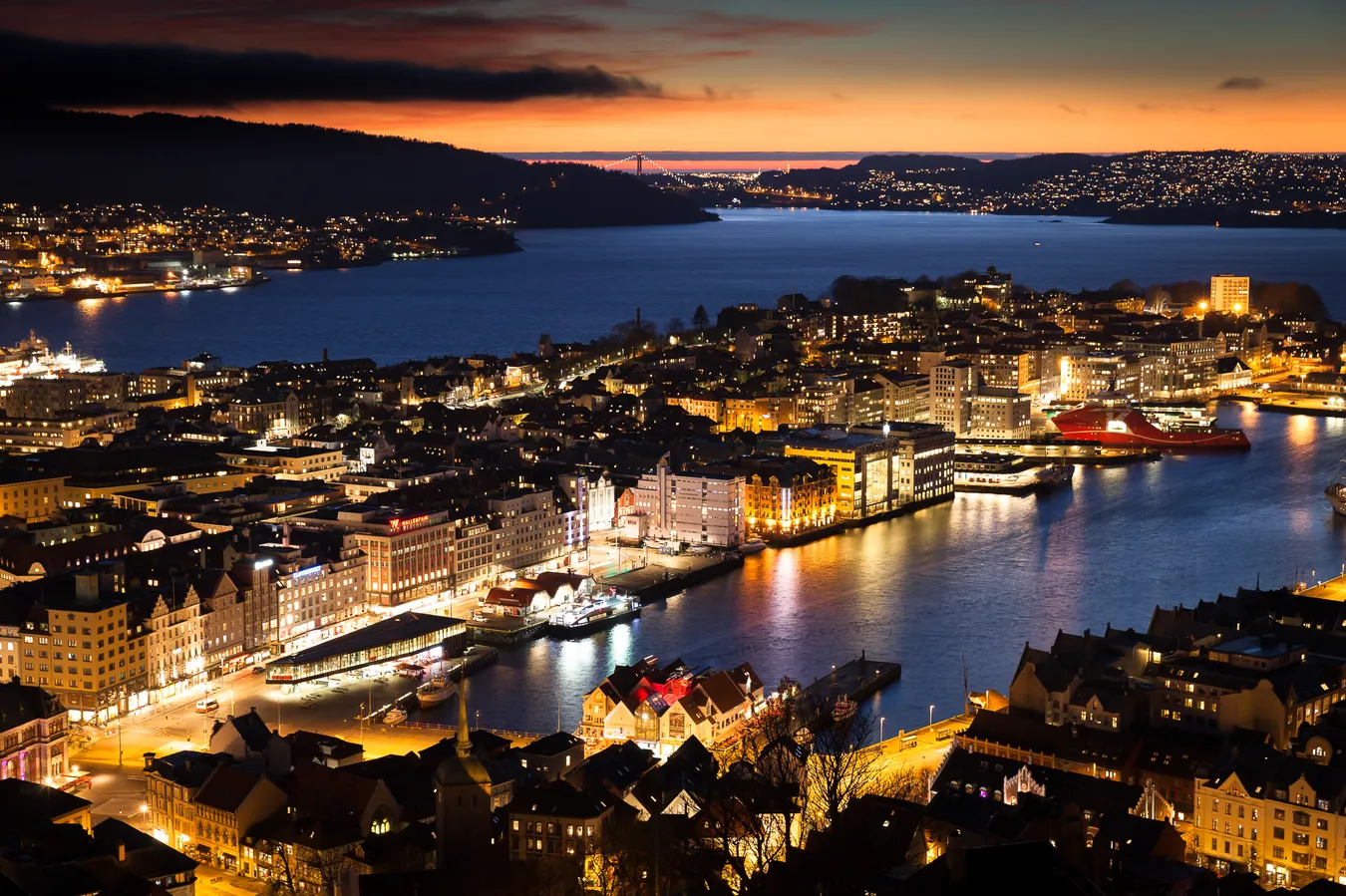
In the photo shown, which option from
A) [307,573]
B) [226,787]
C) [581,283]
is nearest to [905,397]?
[307,573]

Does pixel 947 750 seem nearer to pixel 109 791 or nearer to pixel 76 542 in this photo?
pixel 109 791

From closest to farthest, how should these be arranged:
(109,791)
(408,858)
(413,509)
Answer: (408,858) → (109,791) → (413,509)

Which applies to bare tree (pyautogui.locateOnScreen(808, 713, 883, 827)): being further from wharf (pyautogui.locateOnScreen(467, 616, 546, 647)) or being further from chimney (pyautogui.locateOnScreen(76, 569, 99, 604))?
chimney (pyautogui.locateOnScreen(76, 569, 99, 604))

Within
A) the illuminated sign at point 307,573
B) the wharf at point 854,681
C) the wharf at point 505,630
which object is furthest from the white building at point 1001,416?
the illuminated sign at point 307,573

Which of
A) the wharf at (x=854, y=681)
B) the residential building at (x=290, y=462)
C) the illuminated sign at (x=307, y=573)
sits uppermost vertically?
the residential building at (x=290, y=462)

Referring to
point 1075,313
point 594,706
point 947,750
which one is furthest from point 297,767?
point 1075,313

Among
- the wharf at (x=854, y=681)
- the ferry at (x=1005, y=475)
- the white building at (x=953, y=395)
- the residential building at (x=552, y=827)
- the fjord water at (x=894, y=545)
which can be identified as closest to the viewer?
the residential building at (x=552, y=827)

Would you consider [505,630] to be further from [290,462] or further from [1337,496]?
[1337,496]

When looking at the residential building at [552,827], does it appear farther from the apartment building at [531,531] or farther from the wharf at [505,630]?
the apartment building at [531,531]
